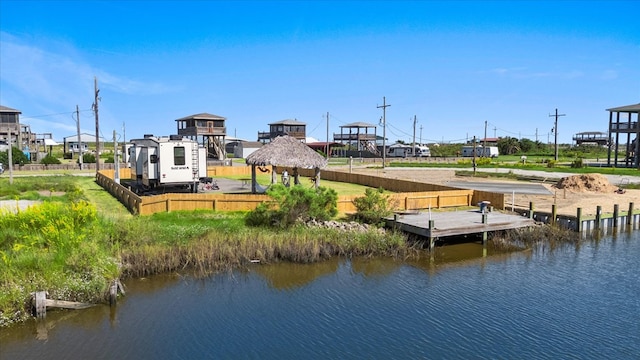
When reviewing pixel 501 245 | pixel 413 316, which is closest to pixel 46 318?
pixel 413 316

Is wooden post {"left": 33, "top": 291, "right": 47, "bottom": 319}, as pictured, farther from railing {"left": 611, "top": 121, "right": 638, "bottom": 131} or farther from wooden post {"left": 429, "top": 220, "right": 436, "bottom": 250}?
railing {"left": 611, "top": 121, "right": 638, "bottom": 131}

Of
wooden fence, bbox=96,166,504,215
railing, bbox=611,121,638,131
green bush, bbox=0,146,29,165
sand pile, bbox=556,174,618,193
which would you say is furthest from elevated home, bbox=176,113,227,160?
railing, bbox=611,121,638,131

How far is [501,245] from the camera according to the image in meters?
21.6

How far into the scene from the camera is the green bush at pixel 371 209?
2214 cm

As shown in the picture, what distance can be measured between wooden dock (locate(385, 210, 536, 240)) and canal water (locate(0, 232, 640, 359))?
207 cm

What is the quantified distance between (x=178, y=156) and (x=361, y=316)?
57.2 feet

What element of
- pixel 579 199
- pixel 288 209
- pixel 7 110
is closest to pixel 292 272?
pixel 288 209

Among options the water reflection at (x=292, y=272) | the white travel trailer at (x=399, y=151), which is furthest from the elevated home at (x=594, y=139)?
the water reflection at (x=292, y=272)

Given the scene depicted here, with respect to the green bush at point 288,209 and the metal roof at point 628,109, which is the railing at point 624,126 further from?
the green bush at point 288,209

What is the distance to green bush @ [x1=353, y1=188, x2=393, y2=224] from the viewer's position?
22.1 meters

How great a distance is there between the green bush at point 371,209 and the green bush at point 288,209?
184 centimetres

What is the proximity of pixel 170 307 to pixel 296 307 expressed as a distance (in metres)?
3.48

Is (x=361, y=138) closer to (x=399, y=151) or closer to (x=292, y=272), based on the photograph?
(x=399, y=151)

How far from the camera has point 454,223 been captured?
858 inches
